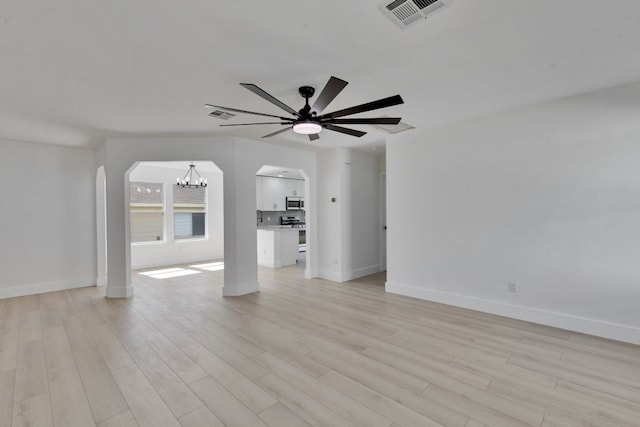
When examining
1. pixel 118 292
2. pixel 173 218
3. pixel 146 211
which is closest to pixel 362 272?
pixel 118 292

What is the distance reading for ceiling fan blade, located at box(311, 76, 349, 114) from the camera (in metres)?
2.09

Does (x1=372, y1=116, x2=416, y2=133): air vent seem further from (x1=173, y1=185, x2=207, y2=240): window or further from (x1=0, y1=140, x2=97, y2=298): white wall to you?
(x1=173, y1=185, x2=207, y2=240): window

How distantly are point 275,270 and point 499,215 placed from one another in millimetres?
4666

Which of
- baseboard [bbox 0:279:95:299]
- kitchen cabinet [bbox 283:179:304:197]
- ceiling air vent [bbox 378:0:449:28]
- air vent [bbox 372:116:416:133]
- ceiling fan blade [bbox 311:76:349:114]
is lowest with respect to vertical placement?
baseboard [bbox 0:279:95:299]

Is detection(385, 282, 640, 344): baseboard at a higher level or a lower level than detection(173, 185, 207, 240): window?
lower

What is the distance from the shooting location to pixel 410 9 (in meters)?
1.83

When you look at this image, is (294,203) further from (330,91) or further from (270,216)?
(330,91)

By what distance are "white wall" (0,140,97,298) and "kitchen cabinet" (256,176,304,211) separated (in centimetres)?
394

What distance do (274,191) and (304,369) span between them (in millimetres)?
6846

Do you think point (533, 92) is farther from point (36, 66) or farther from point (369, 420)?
point (36, 66)

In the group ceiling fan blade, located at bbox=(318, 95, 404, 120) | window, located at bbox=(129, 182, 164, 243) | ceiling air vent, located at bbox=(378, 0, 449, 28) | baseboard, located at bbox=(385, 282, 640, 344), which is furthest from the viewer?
window, located at bbox=(129, 182, 164, 243)

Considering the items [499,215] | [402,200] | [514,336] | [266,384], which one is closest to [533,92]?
[499,215]

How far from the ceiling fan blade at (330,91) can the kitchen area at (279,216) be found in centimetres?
453

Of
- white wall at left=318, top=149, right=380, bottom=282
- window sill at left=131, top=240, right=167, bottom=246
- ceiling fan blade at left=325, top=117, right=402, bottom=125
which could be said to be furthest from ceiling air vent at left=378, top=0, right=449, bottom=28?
window sill at left=131, top=240, right=167, bottom=246
